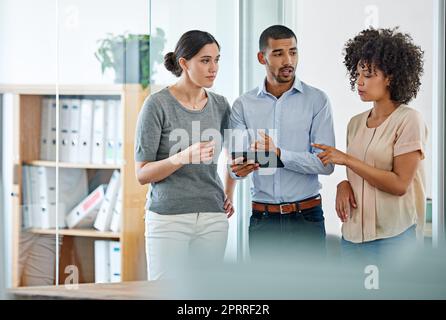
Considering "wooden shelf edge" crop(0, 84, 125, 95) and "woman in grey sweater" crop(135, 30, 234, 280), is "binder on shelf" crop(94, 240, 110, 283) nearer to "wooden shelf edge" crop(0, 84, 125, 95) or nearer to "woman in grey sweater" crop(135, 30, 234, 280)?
"woman in grey sweater" crop(135, 30, 234, 280)

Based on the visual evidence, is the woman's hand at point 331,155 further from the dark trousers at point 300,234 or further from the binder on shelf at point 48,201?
the binder on shelf at point 48,201

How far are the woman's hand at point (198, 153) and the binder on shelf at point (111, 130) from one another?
0.15 m

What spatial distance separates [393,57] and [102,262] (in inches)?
29.2

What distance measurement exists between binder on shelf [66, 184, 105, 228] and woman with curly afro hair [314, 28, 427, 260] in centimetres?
48

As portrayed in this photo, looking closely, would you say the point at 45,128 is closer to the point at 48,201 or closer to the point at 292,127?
the point at 48,201

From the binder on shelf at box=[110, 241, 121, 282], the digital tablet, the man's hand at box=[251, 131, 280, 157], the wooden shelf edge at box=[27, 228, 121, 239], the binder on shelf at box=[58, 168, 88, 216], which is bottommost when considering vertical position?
the binder on shelf at box=[110, 241, 121, 282]

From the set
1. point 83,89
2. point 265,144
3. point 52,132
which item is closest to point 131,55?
point 83,89

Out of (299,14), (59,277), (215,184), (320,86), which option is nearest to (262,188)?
(215,184)

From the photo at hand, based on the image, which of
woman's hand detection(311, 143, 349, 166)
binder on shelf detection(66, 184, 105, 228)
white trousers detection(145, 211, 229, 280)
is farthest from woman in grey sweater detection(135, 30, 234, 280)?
woman's hand detection(311, 143, 349, 166)

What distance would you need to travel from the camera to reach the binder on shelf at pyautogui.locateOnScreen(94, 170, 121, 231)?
155 cm

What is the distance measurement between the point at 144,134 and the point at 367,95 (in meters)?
0.46
